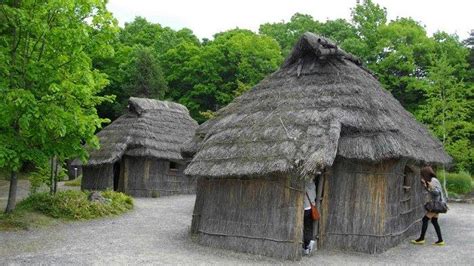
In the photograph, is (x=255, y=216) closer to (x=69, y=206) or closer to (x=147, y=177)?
(x=69, y=206)

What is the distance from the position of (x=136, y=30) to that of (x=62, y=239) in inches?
1593

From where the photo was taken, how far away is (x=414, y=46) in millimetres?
34406

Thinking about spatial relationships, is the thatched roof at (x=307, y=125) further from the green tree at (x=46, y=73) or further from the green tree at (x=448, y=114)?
the green tree at (x=448, y=114)

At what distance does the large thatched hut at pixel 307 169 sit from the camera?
10539 millimetres

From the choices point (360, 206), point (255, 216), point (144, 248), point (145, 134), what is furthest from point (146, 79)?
point (360, 206)

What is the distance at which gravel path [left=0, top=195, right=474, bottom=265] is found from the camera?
10.1 metres

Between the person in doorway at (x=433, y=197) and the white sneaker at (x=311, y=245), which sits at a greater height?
the person in doorway at (x=433, y=197)

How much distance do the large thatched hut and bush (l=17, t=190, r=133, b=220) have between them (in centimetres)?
475

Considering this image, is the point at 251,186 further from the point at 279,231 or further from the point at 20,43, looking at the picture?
the point at 20,43

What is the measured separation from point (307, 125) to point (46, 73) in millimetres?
7497

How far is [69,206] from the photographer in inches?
613

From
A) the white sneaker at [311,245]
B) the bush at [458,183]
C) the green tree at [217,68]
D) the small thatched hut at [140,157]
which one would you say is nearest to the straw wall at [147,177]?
the small thatched hut at [140,157]

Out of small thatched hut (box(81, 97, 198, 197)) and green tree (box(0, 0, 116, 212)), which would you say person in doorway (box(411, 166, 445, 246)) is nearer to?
green tree (box(0, 0, 116, 212))

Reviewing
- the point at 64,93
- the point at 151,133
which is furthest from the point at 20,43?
the point at 151,133
